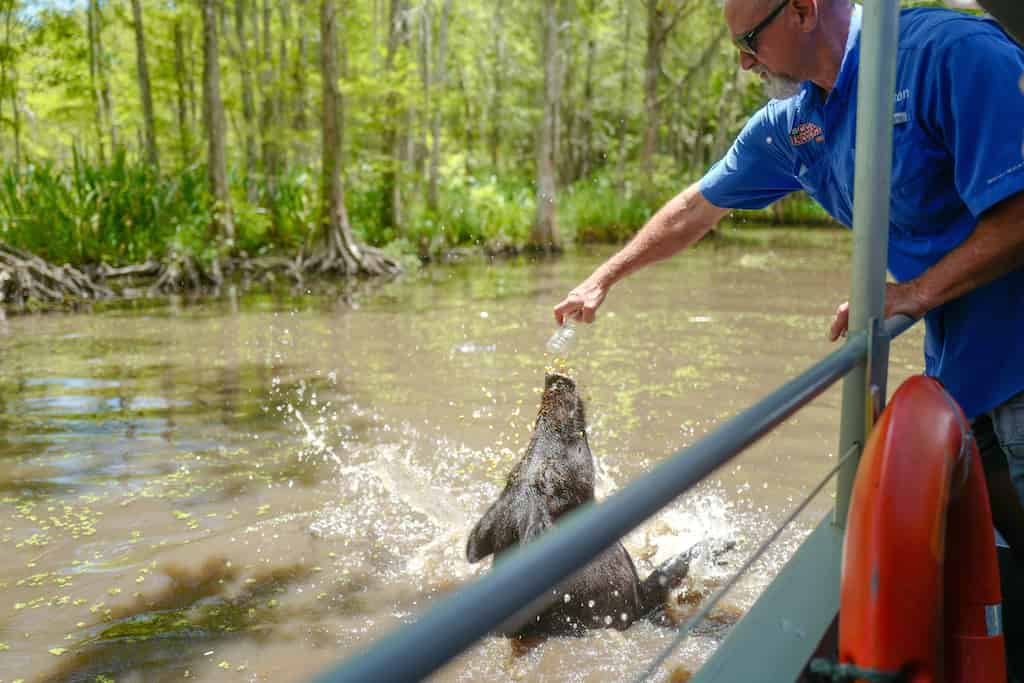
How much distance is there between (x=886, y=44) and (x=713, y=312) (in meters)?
10.2

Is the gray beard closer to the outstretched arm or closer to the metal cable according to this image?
the outstretched arm

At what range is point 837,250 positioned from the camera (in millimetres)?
21500

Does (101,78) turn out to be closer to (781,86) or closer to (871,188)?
(781,86)

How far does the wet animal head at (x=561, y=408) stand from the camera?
12.8ft

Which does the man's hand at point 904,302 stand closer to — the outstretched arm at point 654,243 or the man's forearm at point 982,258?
the man's forearm at point 982,258

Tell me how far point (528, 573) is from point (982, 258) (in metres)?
1.58

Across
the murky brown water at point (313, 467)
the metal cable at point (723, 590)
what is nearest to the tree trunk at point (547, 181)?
the murky brown water at point (313, 467)

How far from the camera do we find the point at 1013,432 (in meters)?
2.01

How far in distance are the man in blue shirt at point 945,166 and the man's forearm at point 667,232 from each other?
520mm

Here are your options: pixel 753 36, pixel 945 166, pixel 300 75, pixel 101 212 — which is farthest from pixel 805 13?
pixel 300 75

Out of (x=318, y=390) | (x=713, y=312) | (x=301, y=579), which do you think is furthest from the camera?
(x=713, y=312)

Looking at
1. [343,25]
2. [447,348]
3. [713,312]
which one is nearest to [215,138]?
[343,25]

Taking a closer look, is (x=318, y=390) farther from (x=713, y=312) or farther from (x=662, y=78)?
(x=662, y=78)

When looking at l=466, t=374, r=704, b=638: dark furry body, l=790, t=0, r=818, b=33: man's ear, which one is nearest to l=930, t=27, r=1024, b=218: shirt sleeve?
l=790, t=0, r=818, b=33: man's ear
